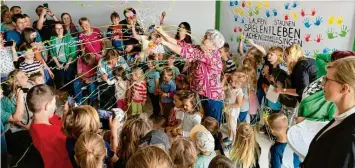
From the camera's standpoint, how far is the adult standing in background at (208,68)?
9.64ft

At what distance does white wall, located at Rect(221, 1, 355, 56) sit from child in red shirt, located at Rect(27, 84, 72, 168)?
2799mm

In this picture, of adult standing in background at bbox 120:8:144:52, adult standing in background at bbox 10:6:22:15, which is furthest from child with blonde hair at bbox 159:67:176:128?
adult standing in background at bbox 10:6:22:15

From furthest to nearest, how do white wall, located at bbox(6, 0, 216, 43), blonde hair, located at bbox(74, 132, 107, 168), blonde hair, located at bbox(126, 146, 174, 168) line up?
white wall, located at bbox(6, 0, 216, 43) < blonde hair, located at bbox(74, 132, 107, 168) < blonde hair, located at bbox(126, 146, 174, 168)

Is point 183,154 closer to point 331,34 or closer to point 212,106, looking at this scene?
point 212,106

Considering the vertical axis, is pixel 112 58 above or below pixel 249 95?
above

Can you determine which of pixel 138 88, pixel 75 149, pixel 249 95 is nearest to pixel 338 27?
pixel 249 95

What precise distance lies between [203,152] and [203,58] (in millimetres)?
994

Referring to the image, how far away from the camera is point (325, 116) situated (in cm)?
222

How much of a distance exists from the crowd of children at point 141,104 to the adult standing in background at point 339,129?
502 mm

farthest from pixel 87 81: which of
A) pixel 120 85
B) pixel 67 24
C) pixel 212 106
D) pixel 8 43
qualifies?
pixel 212 106

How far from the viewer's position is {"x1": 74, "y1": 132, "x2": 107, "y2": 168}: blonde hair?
1.76 metres

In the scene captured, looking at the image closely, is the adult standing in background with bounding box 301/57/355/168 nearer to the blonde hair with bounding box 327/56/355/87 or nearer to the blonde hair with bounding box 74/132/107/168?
the blonde hair with bounding box 327/56/355/87

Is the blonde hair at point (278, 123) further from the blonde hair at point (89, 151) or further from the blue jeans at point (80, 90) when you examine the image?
the blue jeans at point (80, 90)

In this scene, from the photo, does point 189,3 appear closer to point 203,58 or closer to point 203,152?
point 203,58
